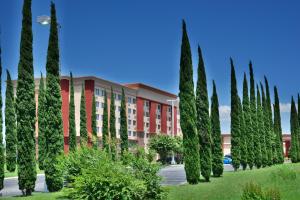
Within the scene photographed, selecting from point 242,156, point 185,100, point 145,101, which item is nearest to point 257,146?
point 242,156

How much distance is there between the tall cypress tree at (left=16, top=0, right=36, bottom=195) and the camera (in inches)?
898

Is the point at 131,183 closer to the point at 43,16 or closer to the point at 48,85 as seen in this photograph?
the point at 48,85

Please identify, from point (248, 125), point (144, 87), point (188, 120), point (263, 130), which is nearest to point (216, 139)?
point (188, 120)

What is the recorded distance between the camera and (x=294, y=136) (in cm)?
6362

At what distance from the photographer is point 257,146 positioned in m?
48.8

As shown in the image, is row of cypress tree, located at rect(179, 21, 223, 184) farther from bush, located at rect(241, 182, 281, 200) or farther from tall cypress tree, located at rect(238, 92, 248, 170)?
bush, located at rect(241, 182, 281, 200)

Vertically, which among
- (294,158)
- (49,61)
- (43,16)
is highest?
(43,16)

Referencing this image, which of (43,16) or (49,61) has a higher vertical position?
(43,16)

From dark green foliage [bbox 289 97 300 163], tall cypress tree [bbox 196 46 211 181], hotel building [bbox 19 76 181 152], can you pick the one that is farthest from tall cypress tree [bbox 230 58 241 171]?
hotel building [bbox 19 76 181 152]

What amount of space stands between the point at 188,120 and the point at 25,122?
11.1m

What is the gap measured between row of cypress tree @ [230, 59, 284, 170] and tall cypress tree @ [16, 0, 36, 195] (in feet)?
78.1

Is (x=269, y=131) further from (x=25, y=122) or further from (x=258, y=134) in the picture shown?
(x=25, y=122)

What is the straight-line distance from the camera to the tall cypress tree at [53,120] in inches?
930

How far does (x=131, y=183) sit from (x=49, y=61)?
990 cm
